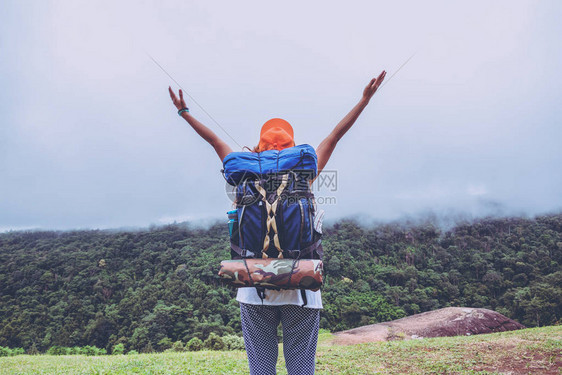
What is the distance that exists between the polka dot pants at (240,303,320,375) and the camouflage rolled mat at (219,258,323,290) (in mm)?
209

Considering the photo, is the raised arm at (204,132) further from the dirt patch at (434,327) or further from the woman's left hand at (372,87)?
the dirt patch at (434,327)

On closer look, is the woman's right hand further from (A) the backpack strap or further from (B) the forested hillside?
(B) the forested hillside

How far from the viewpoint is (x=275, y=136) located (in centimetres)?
163

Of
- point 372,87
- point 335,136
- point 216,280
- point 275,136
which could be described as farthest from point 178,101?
point 216,280

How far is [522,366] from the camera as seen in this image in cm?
530

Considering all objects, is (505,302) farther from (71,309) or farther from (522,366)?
(71,309)

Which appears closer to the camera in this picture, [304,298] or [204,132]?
[304,298]

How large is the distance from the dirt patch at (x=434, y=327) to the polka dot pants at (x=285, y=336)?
35.2ft

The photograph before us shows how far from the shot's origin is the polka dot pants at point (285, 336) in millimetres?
1413

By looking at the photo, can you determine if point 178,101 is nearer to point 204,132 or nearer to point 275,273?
point 204,132

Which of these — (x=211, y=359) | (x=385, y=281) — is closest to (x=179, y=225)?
(x=385, y=281)

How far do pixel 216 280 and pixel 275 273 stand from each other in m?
32.5

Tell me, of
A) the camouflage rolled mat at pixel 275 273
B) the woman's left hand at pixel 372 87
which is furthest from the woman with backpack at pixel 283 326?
the woman's left hand at pixel 372 87

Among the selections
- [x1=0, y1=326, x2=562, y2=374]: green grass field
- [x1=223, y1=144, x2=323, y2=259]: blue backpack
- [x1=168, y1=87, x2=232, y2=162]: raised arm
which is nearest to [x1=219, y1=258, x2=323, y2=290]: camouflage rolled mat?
[x1=223, y1=144, x2=323, y2=259]: blue backpack
